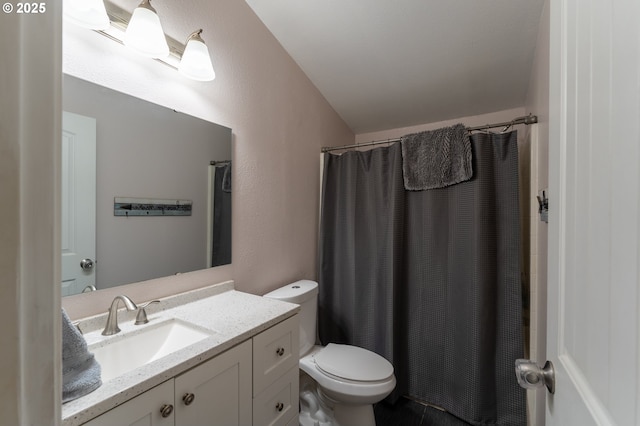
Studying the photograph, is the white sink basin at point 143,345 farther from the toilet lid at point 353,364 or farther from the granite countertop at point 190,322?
the toilet lid at point 353,364

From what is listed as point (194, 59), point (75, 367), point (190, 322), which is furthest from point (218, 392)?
point (194, 59)

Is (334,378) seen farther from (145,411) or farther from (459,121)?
(459,121)

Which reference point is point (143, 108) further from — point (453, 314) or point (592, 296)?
point (453, 314)

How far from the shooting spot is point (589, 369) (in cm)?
41

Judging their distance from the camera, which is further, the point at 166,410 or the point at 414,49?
the point at 414,49

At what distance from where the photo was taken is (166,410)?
0.73 metres

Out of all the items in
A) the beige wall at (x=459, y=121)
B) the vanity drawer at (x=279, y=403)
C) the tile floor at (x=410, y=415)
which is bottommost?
the tile floor at (x=410, y=415)

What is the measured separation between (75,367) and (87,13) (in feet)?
3.51

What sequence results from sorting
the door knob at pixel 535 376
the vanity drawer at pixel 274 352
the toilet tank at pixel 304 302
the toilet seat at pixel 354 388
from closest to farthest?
the door knob at pixel 535 376, the vanity drawer at pixel 274 352, the toilet seat at pixel 354 388, the toilet tank at pixel 304 302

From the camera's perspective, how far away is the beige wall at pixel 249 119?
1.05 metres

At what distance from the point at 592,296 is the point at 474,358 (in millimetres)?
1479

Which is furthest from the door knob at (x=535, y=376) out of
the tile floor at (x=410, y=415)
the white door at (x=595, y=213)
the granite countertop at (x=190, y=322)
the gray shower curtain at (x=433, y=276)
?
the tile floor at (x=410, y=415)

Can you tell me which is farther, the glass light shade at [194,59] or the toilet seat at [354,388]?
the toilet seat at [354,388]

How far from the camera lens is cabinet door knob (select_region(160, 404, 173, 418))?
2.36ft
